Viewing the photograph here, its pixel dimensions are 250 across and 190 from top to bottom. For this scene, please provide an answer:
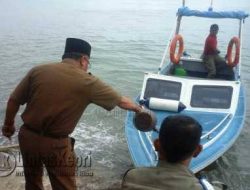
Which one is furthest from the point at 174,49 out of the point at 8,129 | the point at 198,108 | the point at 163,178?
the point at 163,178

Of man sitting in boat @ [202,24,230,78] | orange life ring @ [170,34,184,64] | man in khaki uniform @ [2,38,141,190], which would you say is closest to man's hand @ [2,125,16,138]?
man in khaki uniform @ [2,38,141,190]

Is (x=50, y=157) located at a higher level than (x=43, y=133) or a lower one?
lower

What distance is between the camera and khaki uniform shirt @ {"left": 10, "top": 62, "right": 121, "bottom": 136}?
13.3 feet

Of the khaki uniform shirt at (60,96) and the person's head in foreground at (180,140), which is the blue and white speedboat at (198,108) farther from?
the person's head in foreground at (180,140)

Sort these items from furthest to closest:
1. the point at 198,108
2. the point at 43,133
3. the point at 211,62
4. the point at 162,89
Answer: the point at 211,62
the point at 162,89
the point at 198,108
the point at 43,133

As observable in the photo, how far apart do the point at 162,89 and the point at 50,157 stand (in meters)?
4.92

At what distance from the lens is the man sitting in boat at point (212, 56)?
10.8 m

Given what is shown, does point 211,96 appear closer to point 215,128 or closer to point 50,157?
point 215,128

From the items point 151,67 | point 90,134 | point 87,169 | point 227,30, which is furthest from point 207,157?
point 227,30

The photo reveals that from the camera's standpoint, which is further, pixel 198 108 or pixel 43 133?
pixel 198 108

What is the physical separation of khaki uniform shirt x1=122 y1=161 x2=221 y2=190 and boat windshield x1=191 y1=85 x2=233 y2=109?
20.5ft

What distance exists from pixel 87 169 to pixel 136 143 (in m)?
1.47

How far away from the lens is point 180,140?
8.17ft

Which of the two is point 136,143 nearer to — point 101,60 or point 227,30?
point 101,60
